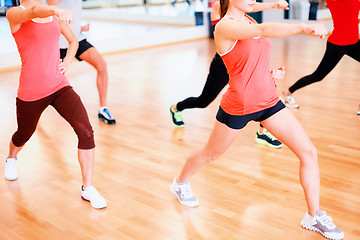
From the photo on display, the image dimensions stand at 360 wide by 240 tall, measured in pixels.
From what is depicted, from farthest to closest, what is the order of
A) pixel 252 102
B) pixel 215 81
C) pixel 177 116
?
1. pixel 177 116
2. pixel 215 81
3. pixel 252 102

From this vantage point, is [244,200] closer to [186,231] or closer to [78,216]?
[186,231]

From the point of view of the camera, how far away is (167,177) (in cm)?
358

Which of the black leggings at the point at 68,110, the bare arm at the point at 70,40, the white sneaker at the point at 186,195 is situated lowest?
the white sneaker at the point at 186,195

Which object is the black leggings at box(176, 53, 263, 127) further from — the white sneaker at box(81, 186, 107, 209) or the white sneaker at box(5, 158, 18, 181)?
the white sneaker at box(5, 158, 18, 181)

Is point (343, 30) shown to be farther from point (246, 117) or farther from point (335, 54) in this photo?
point (246, 117)

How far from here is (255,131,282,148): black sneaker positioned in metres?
4.11

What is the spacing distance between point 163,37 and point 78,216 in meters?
7.42

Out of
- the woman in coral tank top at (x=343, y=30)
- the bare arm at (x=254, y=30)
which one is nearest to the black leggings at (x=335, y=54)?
the woman in coral tank top at (x=343, y=30)

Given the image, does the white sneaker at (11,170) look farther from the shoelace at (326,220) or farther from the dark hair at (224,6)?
the shoelace at (326,220)

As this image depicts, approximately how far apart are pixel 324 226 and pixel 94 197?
140 cm

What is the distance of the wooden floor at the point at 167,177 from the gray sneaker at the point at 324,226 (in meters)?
0.06

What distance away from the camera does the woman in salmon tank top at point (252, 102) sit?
244cm

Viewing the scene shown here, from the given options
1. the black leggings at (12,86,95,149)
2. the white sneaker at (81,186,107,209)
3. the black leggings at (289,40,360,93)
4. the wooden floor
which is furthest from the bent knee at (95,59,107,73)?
the black leggings at (289,40,360,93)

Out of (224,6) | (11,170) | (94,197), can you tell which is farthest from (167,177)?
(224,6)
